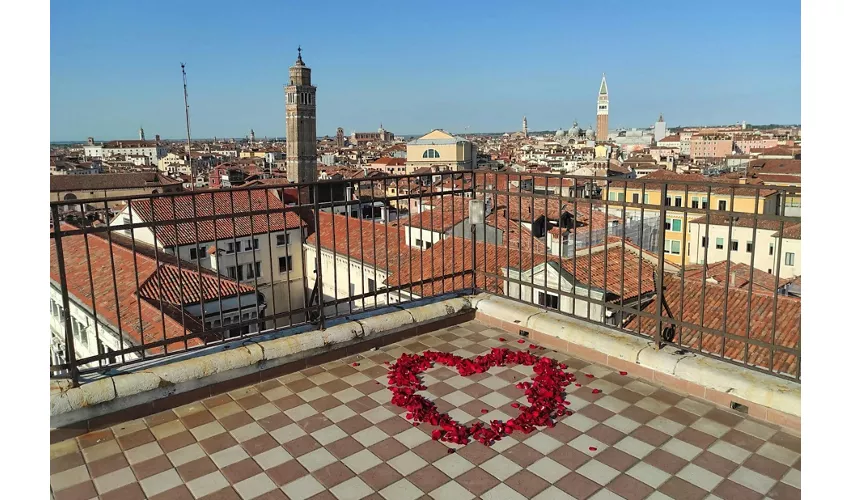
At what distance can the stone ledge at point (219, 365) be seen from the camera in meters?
4.07

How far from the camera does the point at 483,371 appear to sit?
5137 mm

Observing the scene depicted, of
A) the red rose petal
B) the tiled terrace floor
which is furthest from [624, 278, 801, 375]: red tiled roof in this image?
the tiled terrace floor

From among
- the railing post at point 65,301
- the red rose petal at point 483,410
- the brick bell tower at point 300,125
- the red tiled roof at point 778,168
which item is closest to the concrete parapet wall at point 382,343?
the railing post at point 65,301

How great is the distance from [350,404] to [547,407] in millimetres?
1459

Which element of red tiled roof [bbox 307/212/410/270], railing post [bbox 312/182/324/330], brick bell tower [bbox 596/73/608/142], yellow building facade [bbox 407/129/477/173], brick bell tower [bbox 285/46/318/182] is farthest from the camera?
brick bell tower [bbox 596/73/608/142]

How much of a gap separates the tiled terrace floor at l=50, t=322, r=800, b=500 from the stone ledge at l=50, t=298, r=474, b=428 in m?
0.17

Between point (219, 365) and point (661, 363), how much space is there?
3.48 metres

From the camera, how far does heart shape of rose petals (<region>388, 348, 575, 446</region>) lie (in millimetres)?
4066

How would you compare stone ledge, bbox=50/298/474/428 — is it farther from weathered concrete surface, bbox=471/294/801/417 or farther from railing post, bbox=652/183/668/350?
railing post, bbox=652/183/668/350

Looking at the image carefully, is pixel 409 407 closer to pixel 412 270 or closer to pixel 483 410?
pixel 483 410

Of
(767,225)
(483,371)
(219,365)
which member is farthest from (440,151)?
(219,365)

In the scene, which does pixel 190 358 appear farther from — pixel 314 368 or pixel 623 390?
pixel 623 390

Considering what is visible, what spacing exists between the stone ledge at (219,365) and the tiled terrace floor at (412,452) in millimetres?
170

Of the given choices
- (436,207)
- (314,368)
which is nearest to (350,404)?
(314,368)
